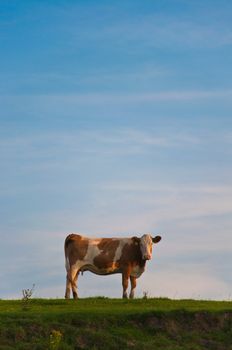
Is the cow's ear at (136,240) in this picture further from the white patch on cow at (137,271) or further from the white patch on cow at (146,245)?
the white patch on cow at (137,271)

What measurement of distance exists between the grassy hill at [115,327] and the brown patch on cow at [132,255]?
430 cm

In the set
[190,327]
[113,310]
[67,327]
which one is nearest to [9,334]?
[67,327]

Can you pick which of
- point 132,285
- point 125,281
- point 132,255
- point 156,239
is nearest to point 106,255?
point 132,255

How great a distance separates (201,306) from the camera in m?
29.2

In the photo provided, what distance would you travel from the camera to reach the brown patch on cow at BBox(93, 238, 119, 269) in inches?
1316

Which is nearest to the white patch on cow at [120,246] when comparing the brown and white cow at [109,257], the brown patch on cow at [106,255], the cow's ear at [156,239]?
the brown and white cow at [109,257]

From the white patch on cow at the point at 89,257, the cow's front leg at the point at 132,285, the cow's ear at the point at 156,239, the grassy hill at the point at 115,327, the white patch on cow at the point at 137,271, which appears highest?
the cow's ear at the point at 156,239

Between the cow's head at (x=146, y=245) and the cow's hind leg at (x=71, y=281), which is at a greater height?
the cow's head at (x=146, y=245)

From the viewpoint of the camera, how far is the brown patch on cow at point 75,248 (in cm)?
3362

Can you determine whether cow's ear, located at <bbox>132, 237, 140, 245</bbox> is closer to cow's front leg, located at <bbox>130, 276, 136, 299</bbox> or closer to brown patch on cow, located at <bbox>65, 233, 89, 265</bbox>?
cow's front leg, located at <bbox>130, 276, 136, 299</bbox>

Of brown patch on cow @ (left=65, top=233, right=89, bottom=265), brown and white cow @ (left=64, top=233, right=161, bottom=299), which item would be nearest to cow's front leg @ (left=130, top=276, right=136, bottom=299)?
brown and white cow @ (left=64, top=233, right=161, bottom=299)

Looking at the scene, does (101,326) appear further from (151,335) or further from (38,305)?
(38,305)

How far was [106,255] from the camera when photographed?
3344 cm

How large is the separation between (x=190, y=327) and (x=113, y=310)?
93.6 inches
